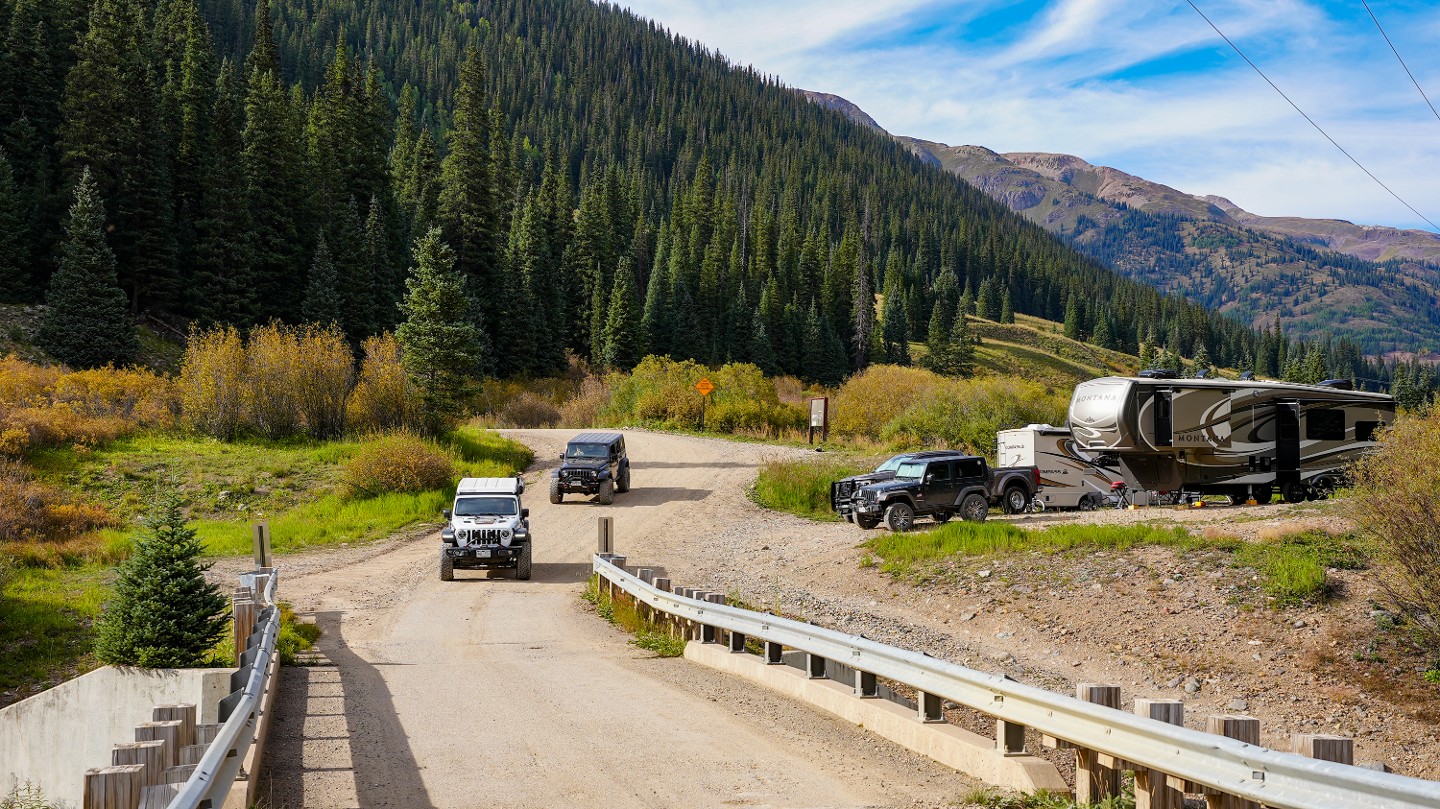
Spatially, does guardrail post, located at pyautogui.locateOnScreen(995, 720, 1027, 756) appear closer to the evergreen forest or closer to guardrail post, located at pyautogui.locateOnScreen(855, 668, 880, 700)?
guardrail post, located at pyautogui.locateOnScreen(855, 668, 880, 700)

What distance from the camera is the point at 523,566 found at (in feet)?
75.7

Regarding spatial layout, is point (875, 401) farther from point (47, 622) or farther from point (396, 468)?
point (47, 622)

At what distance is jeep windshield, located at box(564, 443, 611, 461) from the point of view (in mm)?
34531

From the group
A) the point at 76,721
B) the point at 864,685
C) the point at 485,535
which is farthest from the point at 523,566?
the point at 864,685

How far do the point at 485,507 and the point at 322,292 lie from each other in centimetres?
4088

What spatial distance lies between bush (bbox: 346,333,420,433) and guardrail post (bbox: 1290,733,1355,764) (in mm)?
37491

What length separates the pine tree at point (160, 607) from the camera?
12.2 metres

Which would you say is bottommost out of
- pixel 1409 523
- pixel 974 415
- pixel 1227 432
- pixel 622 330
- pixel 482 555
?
pixel 482 555

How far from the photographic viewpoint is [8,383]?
35062 millimetres

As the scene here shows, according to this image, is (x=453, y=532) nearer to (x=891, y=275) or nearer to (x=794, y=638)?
(x=794, y=638)

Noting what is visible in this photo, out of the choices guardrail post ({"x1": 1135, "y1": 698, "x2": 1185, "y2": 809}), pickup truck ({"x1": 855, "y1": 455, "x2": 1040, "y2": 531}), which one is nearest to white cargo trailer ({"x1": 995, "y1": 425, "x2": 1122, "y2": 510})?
pickup truck ({"x1": 855, "y1": 455, "x2": 1040, "y2": 531})

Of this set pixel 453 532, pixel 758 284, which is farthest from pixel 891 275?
pixel 453 532

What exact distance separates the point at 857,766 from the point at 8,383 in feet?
124

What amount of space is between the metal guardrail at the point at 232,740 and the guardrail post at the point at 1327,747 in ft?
17.4
